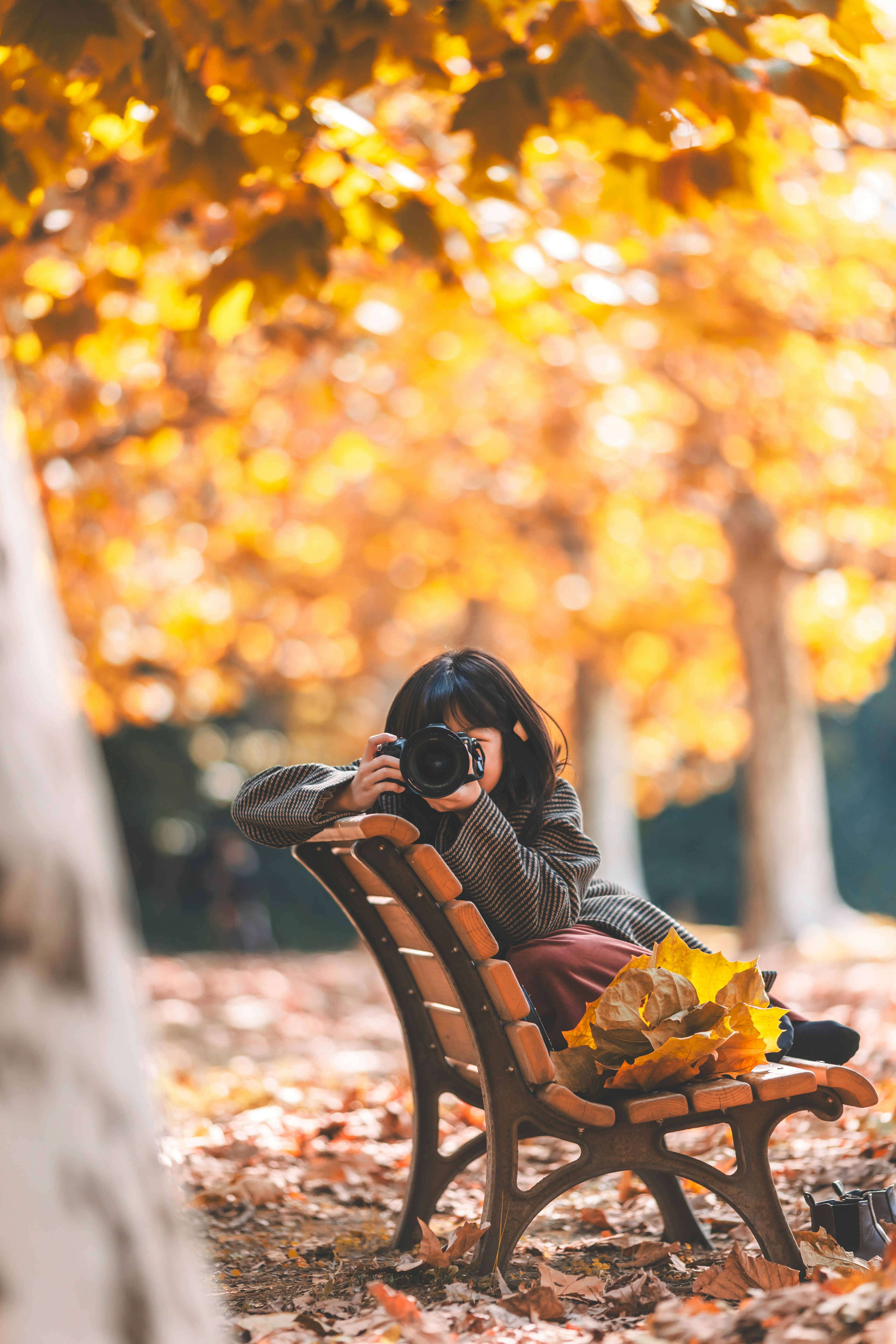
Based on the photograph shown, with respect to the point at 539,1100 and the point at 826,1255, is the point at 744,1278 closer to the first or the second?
the point at 826,1255

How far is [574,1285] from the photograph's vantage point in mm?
2529

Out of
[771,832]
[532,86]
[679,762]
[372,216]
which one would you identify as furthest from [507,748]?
[679,762]

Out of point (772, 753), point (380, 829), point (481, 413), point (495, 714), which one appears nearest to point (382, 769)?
point (380, 829)

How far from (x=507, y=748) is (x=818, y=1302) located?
1311 millimetres

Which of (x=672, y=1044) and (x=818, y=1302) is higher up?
(x=672, y=1044)

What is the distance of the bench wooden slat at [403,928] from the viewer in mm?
2570

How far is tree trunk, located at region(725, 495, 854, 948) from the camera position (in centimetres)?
1048

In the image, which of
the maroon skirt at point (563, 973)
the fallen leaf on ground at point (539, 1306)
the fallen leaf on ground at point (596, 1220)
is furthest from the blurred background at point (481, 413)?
the fallen leaf on ground at point (596, 1220)

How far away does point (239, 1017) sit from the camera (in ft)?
28.8

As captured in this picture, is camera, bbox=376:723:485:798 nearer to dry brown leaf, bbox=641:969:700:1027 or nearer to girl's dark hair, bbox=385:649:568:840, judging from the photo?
girl's dark hair, bbox=385:649:568:840

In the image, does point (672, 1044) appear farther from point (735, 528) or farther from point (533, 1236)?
point (735, 528)

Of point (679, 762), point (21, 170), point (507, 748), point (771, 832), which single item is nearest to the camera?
point (507, 748)

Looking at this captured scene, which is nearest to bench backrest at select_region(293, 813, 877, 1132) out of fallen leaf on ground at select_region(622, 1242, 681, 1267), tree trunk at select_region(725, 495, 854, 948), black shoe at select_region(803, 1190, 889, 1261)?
black shoe at select_region(803, 1190, 889, 1261)

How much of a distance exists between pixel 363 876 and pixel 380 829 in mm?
434
